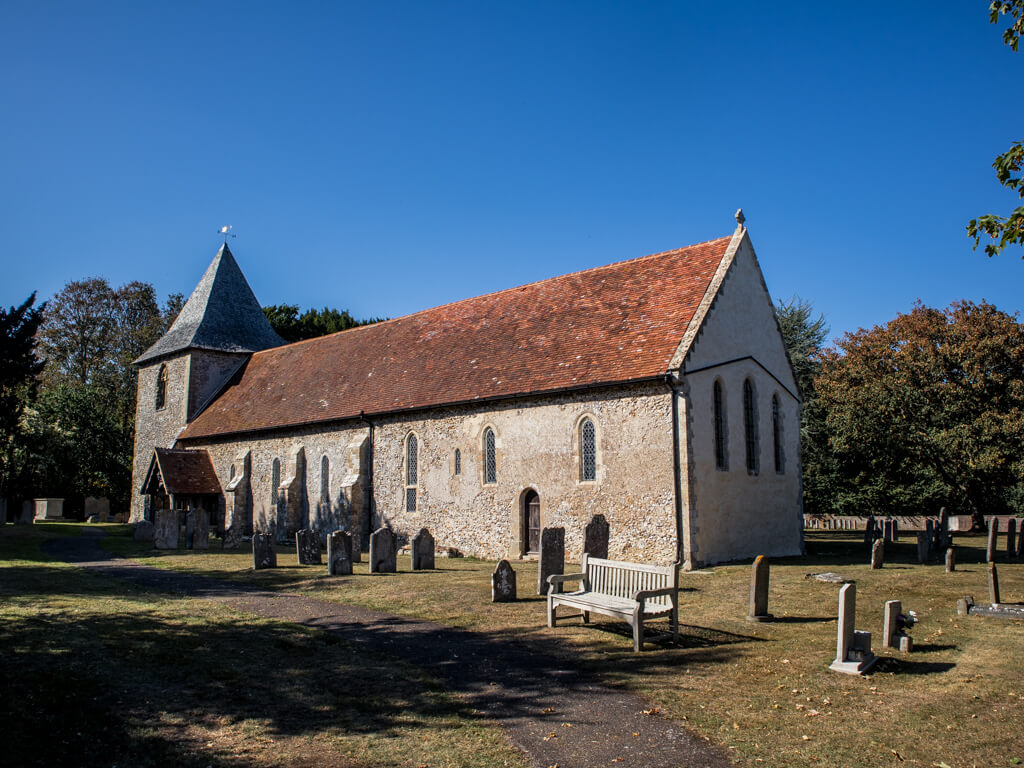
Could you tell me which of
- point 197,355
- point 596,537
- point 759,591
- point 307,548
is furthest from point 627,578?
point 197,355

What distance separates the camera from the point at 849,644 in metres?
8.56

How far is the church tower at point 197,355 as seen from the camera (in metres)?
36.2

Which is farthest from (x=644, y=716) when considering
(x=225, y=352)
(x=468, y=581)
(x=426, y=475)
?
(x=225, y=352)

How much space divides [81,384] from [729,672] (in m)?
49.5

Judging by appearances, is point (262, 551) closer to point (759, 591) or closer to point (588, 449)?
point (588, 449)

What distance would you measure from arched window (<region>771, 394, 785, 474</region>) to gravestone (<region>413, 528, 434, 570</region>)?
1071 cm

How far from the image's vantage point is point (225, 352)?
36938 millimetres

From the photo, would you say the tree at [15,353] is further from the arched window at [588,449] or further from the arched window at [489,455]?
the arched window at [588,449]

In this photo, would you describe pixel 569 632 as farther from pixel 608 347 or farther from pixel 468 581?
pixel 608 347

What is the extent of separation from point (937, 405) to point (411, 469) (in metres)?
24.9

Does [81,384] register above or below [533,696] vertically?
above

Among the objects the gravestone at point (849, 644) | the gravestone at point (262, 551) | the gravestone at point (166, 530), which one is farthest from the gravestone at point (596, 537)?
the gravestone at point (166, 530)

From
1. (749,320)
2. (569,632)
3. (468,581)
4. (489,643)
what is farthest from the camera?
(749,320)

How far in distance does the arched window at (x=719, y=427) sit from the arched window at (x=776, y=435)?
11.1ft
